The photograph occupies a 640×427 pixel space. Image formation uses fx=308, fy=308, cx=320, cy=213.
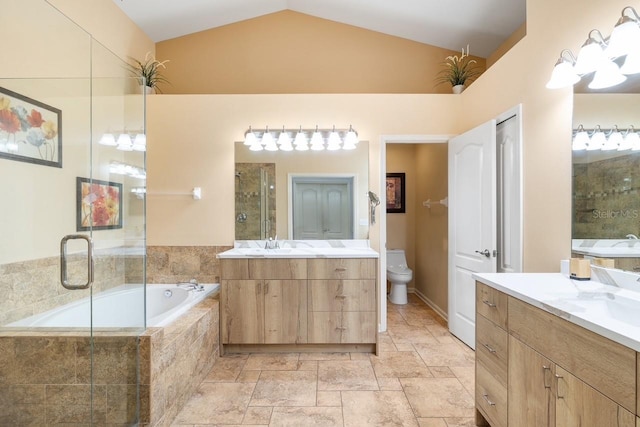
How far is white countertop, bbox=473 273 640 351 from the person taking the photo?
95cm

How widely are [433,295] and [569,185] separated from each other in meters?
2.40

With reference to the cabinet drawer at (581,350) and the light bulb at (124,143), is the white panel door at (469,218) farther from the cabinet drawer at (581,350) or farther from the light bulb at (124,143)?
the light bulb at (124,143)

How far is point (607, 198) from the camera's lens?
1552mm

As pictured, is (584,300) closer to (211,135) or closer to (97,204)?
(97,204)

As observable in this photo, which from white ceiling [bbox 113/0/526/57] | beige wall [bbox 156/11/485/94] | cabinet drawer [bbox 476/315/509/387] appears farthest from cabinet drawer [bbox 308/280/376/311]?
white ceiling [bbox 113/0/526/57]

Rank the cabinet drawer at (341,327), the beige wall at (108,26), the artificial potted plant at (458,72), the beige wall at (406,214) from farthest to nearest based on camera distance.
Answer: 1. the beige wall at (406,214)
2. the artificial potted plant at (458,72)
3. the cabinet drawer at (341,327)
4. the beige wall at (108,26)

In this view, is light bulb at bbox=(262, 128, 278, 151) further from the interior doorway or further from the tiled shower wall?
the tiled shower wall

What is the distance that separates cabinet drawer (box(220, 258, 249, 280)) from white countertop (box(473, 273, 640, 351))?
1785 mm

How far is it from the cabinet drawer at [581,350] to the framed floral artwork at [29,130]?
8.70 feet

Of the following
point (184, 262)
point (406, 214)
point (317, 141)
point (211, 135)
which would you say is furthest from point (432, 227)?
point (184, 262)

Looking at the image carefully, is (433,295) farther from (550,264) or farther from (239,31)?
(239,31)

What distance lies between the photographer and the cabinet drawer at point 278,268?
8.68 ft

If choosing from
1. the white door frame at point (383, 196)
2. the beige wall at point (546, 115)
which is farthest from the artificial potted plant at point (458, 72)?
the beige wall at point (546, 115)

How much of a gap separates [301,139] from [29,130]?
6.52ft
